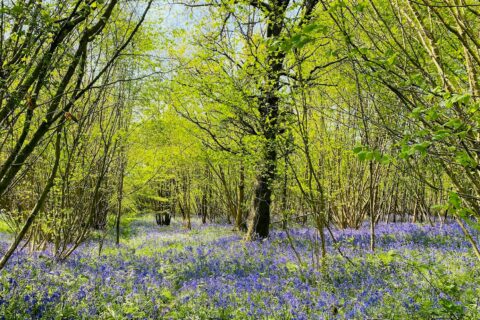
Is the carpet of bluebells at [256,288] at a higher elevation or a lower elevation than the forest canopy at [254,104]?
lower

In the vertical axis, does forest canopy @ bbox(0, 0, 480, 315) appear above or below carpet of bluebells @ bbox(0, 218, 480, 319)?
above

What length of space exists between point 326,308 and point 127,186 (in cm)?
1763

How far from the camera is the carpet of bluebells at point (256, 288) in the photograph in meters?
4.41

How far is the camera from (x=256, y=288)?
18.7ft

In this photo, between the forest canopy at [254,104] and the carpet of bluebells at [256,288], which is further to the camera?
the carpet of bluebells at [256,288]

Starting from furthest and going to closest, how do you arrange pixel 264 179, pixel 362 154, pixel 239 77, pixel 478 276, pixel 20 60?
pixel 264 179 → pixel 239 77 → pixel 478 276 → pixel 20 60 → pixel 362 154

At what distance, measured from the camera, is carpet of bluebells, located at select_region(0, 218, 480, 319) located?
173 inches

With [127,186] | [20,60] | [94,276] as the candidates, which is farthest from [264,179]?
[127,186]

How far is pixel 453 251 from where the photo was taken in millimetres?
7609

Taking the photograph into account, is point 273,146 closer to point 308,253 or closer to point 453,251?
point 308,253

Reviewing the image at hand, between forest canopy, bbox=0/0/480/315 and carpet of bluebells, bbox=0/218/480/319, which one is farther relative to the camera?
carpet of bluebells, bbox=0/218/480/319

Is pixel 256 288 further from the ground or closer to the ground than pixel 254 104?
closer to the ground

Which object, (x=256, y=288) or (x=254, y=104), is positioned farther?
(x=254, y=104)

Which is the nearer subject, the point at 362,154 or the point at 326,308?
the point at 362,154
